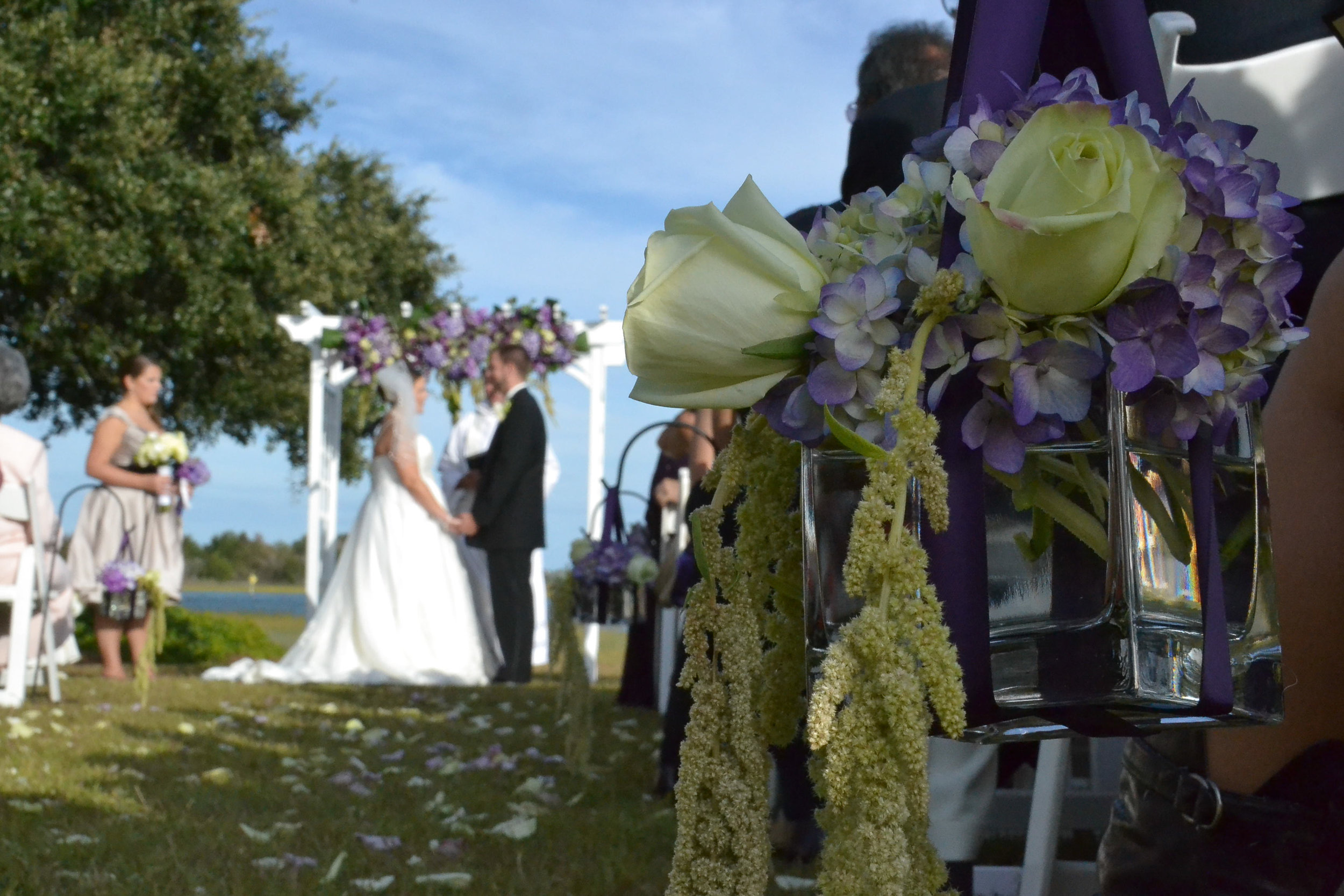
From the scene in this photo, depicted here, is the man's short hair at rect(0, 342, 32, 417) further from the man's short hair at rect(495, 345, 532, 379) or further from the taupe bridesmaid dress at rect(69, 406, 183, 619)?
the man's short hair at rect(495, 345, 532, 379)

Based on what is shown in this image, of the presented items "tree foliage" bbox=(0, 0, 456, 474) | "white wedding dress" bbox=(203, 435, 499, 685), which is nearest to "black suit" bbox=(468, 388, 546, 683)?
"white wedding dress" bbox=(203, 435, 499, 685)

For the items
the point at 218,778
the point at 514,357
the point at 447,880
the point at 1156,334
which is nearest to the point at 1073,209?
the point at 1156,334

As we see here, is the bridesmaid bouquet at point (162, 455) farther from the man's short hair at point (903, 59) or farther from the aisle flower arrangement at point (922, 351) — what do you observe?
the aisle flower arrangement at point (922, 351)

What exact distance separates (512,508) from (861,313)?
29.5 ft

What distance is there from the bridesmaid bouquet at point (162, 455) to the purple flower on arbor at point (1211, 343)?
365 inches

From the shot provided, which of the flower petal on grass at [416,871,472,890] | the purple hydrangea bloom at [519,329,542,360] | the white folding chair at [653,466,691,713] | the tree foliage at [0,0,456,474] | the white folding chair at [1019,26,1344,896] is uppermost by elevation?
the tree foliage at [0,0,456,474]

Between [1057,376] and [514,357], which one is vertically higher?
[514,357]

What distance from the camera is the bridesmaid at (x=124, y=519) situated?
9000mm

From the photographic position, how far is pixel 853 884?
59cm

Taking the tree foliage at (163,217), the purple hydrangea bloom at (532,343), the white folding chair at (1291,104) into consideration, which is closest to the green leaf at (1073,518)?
the white folding chair at (1291,104)

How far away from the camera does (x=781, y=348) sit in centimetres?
68

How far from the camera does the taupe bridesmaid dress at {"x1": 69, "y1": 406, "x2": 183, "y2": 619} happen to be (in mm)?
9141

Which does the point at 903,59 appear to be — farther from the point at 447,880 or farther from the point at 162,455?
the point at 162,455

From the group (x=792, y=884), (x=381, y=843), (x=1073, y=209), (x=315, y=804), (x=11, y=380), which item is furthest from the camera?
(x=11, y=380)
